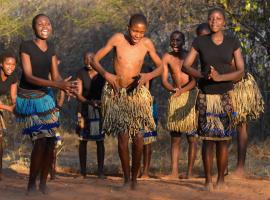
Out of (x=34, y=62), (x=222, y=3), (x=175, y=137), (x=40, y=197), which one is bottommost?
(x=40, y=197)

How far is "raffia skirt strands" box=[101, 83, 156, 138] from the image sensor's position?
7.18 meters

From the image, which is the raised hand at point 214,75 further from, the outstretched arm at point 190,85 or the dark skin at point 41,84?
the outstretched arm at point 190,85

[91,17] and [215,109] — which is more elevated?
[91,17]

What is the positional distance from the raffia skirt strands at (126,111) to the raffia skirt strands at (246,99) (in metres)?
1.44

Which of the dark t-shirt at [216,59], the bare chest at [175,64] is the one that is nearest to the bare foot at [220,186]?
the dark t-shirt at [216,59]

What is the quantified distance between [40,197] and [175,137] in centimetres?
305

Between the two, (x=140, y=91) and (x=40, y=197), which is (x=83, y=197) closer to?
(x=40, y=197)

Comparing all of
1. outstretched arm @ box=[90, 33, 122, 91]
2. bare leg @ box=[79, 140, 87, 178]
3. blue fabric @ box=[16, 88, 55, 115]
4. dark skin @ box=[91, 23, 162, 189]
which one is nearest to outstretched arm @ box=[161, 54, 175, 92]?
bare leg @ box=[79, 140, 87, 178]

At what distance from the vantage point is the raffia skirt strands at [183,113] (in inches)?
355

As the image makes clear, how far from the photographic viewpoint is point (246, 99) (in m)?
8.40

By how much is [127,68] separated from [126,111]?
17.9 inches

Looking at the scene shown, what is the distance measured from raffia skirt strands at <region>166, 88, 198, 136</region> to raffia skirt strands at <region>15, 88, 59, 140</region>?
8.36 feet

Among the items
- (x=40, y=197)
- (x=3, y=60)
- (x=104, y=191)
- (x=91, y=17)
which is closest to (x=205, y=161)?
(x=104, y=191)

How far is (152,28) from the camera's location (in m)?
15.4
